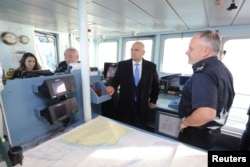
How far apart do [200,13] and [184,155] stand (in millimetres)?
2073

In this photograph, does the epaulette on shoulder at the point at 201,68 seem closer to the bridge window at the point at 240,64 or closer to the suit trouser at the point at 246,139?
the suit trouser at the point at 246,139

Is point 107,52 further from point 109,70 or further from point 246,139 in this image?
point 246,139

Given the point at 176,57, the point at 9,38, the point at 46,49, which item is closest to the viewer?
the point at 9,38

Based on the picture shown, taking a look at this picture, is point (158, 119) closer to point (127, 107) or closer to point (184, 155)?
point (127, 107)

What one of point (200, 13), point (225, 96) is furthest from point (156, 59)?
point (225, 96)

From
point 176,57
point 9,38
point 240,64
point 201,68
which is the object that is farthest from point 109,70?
point 201,68

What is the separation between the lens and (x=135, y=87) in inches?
75.3

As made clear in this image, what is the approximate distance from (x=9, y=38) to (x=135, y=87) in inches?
119

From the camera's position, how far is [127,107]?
6.48 feet

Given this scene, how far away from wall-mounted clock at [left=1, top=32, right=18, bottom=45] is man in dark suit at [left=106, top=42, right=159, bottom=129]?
2718 mm

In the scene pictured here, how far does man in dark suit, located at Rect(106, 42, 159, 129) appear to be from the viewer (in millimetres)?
1914

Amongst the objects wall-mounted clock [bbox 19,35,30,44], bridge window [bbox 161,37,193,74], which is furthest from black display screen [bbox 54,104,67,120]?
bridge window [bbox 161,37,193,74]

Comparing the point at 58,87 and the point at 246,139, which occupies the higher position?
the point at 58,87

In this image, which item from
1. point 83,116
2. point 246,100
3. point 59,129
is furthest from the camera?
point 246,100
